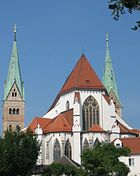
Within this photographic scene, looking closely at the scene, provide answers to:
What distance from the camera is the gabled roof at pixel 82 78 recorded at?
8119cm

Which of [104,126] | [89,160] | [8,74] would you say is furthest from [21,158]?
[8,74]

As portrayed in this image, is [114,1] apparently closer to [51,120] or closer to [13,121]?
[51,120]

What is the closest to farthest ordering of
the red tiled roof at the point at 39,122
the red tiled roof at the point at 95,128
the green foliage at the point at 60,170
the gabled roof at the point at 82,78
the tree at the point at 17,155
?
the tree at the point at 17,155
the green foliage at the point at 60,170
the red tiled roof at the point at 95,128
the gabled roof at the point at 82,78
the red tiled roof at the point at 39,122

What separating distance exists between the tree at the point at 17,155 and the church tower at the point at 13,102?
142 feet

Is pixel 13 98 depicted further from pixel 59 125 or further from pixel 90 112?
pixel 90 112

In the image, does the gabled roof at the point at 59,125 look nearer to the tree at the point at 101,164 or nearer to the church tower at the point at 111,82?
the tree at the point at 101,164

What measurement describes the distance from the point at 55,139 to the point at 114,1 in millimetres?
67100

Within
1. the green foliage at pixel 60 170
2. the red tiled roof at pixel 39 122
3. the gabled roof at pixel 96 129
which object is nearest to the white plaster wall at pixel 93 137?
the gabled roof at pixel 96 129

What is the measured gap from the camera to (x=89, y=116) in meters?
79.4

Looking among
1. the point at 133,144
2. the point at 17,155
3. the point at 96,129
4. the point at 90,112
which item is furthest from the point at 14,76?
the point at 17,155

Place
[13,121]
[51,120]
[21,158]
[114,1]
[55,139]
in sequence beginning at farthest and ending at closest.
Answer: [13,121] → [51,120] → [55,139] → [21,158] → [114,1]

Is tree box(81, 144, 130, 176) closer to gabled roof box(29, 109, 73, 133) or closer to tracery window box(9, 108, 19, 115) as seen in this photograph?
gabled roof box(29, 109, 73, 133)

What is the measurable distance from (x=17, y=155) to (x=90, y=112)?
93.2ft

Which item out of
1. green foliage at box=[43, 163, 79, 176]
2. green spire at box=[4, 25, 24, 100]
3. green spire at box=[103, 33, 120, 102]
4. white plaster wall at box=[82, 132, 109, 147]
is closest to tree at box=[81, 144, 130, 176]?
green foliage at box=[43, 163, 79, 176]
